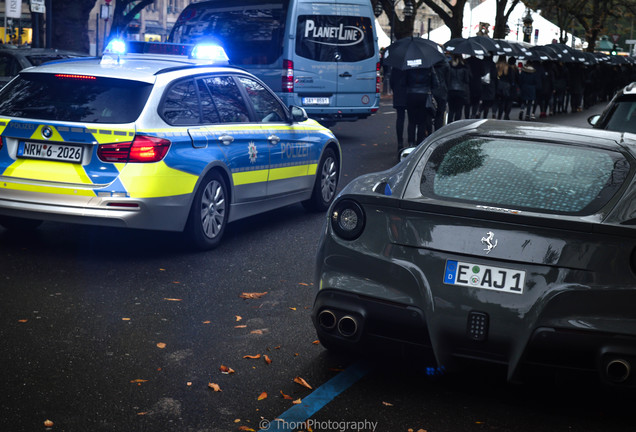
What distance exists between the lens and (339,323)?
15.1ft

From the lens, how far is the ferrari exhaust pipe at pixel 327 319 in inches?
183

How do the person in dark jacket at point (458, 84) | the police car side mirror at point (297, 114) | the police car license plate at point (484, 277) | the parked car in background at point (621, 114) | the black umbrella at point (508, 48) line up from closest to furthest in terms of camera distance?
the police car license plate at point (484, 277), the parked car in background at point (621, 114), the police car side mirror at point (297, 114), the person in dark jacket at point (458, 84), the black umbrella at point (508, 48)

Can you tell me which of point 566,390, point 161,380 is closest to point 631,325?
point 566,390

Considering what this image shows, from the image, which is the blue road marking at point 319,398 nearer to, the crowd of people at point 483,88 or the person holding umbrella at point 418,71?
the person holding umbrella at point 418,71

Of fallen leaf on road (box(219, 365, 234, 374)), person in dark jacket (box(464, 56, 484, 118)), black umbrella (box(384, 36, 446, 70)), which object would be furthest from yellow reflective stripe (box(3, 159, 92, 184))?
person in dark jacket (box(464, 56, 484, 118))

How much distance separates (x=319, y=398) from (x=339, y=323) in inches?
14.4

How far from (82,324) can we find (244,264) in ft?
6.76

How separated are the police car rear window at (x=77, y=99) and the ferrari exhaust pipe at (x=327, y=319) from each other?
3179 millimetres

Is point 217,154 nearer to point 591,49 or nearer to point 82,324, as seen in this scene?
point 82,324

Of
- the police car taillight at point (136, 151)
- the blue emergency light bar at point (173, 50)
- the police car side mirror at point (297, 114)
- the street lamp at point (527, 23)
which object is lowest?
the police car taillight at point (136, 151)

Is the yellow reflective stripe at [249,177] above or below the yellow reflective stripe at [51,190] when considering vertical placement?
below

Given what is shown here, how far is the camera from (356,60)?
1802 cm

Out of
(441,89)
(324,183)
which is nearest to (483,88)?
(441,89)

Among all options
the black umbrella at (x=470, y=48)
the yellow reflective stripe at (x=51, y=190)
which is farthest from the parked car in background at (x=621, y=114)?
the black umbrella at (x=470, y=48)
